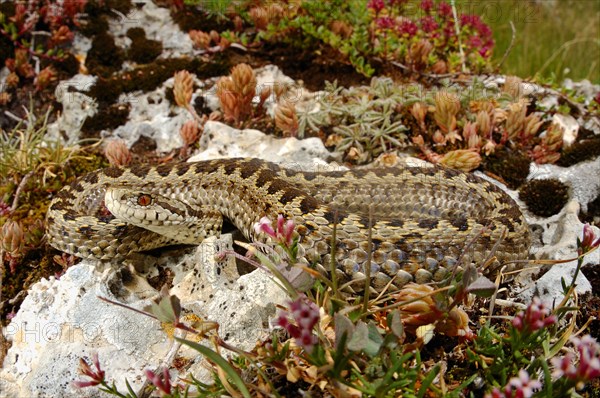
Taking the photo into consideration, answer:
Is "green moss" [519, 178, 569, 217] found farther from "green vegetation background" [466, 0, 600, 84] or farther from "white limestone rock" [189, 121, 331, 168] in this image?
"green vegetation background" [466, 0, 600, 84]

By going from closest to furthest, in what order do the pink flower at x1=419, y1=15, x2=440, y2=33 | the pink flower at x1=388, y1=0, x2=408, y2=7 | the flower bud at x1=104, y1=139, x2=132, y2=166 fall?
the flower bud at x1=104, y1=139, x2=132, y2=166 → the pink flower at x1=419, y1=15, x2=440, y2=33 → the pink flower at x1=388, y1=0, x2=408, y2=7

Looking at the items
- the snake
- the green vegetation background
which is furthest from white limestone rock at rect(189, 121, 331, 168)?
Result: the green vegetation background

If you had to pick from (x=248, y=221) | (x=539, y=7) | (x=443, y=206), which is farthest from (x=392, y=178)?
(x=539, y=7)

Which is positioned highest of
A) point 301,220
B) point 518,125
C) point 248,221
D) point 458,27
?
point 458,27

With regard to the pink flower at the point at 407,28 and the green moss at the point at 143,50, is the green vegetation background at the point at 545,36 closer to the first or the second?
the pink flower at the point at 407,28

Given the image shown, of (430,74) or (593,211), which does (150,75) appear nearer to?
(430,74)

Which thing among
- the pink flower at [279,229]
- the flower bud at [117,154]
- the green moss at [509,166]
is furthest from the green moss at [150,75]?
the pink flower at [279,229]

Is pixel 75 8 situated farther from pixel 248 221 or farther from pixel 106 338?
pixel 106 338

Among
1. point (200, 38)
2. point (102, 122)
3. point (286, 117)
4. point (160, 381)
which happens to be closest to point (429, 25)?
point (286, 117)
